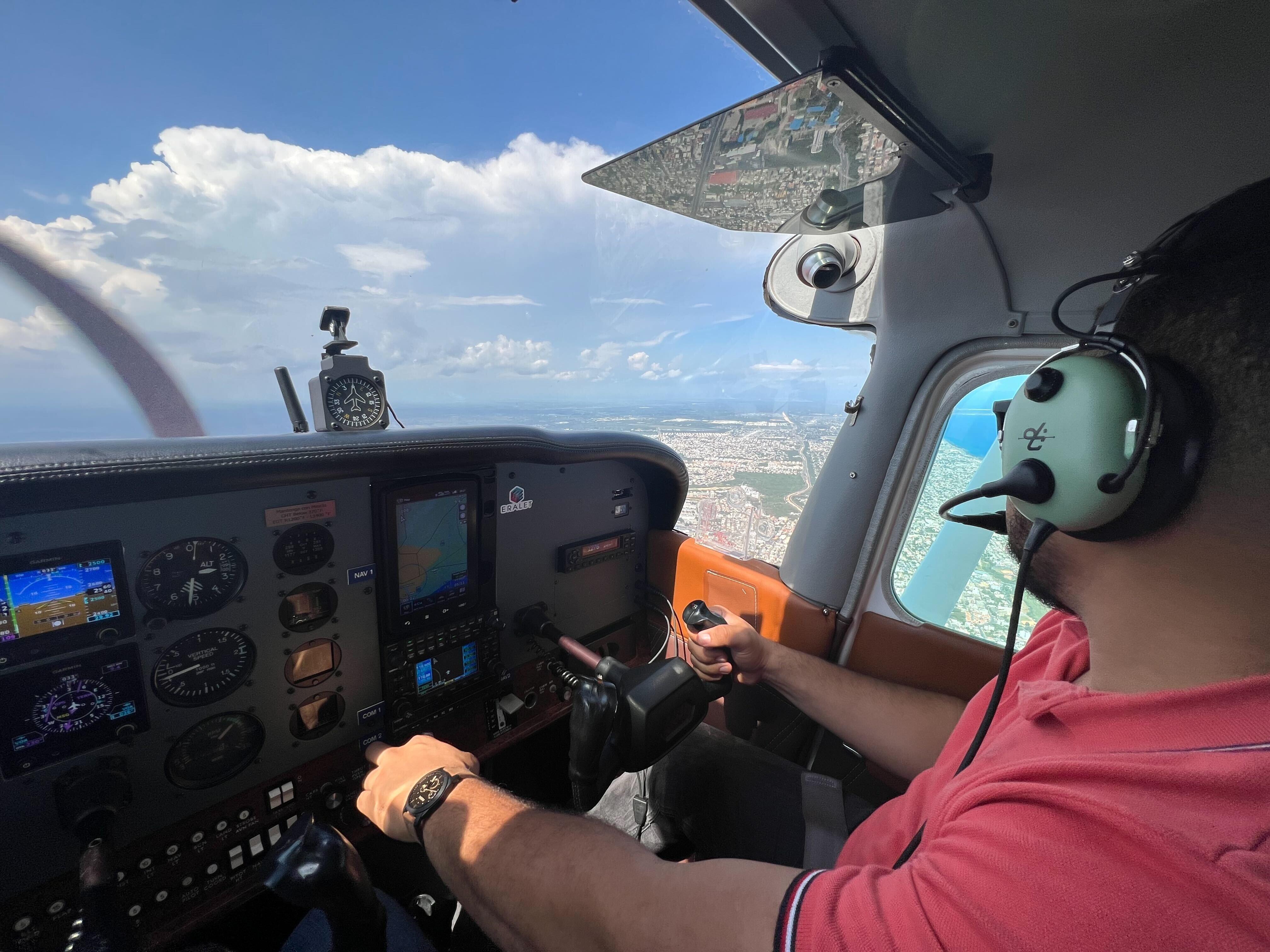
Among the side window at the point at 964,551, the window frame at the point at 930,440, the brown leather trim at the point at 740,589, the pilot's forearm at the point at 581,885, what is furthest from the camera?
the brown leather trim at the point at 740,589

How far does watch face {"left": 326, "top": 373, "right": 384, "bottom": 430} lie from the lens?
1540 millimetres

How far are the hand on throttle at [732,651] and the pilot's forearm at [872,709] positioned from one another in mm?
45

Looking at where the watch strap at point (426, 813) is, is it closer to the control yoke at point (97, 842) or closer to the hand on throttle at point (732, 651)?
the control yoke at point (97, 842)

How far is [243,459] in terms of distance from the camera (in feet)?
3.75

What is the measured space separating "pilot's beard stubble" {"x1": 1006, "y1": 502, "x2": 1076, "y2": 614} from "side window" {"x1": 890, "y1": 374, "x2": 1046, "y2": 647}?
0.94 metres

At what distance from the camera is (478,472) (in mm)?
1665

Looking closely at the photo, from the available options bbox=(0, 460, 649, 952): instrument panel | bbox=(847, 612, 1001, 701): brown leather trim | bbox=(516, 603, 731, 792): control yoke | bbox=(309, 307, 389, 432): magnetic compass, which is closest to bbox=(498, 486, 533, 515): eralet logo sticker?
bbox=(0, 460, 649, 952): instrument panel

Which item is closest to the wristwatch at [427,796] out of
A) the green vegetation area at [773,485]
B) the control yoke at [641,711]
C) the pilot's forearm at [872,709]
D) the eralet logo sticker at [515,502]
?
the control yoke at [641,711]

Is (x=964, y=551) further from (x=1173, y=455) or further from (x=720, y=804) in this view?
(x=1173, y=455)

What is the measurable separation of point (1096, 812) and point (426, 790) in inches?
43.8

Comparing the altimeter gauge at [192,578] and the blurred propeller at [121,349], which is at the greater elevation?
the blurred propeller at [121,349]

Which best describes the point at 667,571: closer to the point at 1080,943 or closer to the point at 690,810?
the point at 690,810

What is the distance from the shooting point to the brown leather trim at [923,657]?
159 cm

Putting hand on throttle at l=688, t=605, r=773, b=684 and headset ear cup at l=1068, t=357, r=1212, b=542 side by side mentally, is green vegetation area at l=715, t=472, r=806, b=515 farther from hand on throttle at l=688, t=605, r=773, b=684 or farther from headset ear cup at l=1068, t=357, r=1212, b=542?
headset ear cup at l=1068, t=357, r=1212, b=542
